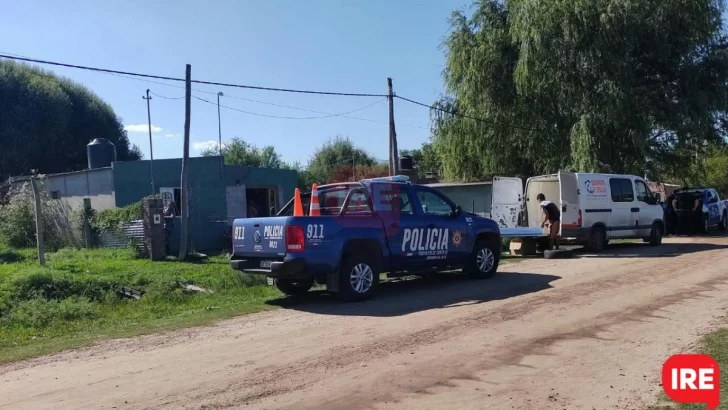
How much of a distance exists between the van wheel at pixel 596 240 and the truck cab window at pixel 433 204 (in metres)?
7.49

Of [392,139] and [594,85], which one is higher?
[594,85]

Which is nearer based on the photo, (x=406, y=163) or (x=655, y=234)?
(x=655, y=234)

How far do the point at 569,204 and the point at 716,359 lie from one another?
11.5 meters

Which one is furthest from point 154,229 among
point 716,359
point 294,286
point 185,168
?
point 716,359

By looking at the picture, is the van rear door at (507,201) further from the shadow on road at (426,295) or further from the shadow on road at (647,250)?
the shadow on road at (426,295)

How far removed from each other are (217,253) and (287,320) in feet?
41.3

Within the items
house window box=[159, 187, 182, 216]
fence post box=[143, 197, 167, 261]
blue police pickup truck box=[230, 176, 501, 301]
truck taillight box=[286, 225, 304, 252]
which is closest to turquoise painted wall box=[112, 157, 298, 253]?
house window box=[159, 187, 182, 216]

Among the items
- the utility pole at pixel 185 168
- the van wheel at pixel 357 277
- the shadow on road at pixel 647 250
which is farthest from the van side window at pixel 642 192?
the utility pole at pixel 185 168

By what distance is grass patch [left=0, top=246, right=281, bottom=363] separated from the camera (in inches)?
343

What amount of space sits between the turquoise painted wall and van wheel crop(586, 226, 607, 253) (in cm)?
1287

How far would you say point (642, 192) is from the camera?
64.2 feet

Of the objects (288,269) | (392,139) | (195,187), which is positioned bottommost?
(288,269)

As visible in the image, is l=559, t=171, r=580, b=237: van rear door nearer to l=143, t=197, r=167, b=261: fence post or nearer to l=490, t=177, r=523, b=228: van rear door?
l=490, t=177, r=523, b=228: van rear door

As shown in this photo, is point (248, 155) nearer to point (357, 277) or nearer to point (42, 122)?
point (42, 122)
